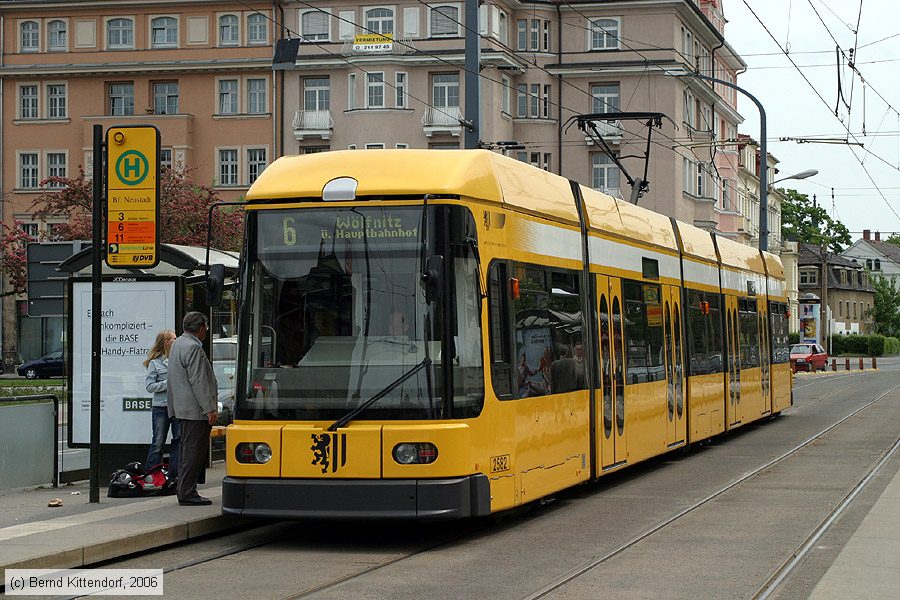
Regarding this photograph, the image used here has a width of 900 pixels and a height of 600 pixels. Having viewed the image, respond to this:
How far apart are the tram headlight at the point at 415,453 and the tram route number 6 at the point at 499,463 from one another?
2.51 ft

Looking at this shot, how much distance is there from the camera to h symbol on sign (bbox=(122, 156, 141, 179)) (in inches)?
549

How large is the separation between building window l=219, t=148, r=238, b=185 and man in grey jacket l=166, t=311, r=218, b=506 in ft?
169

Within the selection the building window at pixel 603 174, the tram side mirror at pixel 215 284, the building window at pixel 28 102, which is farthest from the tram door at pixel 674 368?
the building window at pixel 28 102

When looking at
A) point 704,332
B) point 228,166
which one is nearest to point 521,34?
point 228,166

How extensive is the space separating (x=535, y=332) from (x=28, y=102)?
5629cm

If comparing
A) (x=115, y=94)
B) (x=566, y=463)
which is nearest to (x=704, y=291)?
(x=566, y=463)

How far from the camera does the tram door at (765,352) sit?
27.2m

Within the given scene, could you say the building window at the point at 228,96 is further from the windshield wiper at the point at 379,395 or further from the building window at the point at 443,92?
the windshield wiper at the point at 379,395

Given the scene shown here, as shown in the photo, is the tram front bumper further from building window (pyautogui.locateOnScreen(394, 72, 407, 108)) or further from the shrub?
the shrub

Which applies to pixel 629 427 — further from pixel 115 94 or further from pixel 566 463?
pixel 115 94

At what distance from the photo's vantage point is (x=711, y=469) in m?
18.7

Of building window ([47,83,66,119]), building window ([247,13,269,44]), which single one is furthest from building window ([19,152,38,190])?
building window ([247,13,269,44])

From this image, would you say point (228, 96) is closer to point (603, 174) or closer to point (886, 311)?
point (603, 174)

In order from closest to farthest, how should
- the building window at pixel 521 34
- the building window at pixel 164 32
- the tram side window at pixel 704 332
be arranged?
the tram side window at pixel 704 332 → the building window at pixel 164 32 → the building window at pixel 521 34
